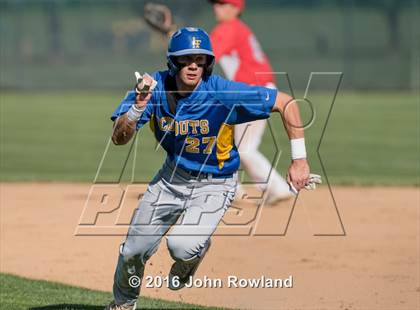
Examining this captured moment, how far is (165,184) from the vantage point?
675cm

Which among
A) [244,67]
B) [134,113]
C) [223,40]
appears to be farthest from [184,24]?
[134,113]

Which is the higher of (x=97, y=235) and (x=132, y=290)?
(x=132, y=290)

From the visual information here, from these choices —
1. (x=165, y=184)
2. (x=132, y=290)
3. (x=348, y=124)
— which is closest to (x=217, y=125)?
(x=165, y=184)

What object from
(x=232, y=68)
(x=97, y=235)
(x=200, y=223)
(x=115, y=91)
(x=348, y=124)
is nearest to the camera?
(x=200, y=223)

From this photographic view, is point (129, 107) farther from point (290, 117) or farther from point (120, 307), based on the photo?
point (120, 307)

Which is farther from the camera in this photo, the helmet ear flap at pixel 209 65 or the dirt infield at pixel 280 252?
the dirt infield at pixel 280 252

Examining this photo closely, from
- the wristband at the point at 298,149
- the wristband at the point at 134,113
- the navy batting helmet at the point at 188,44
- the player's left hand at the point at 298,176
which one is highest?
the navy batting helmet at the point at 188,44

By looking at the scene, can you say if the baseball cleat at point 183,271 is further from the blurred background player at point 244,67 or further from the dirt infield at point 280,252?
the blurred background player at point 244,67

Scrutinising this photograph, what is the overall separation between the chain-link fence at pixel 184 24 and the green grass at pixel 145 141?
108 inches

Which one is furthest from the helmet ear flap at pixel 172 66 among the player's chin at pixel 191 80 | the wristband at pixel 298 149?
the wristband at pixel 298 149

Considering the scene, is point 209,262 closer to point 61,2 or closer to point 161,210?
point 161,210

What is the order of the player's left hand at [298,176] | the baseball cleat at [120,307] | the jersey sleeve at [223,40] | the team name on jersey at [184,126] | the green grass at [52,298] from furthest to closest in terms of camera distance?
the jersey sleeve at [223,40], the green grass at [52,298], the baseball cleat at [120,307], the team name on jersey at [184,126], the player's left hand at [298,176]

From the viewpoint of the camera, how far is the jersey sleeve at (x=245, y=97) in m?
6.51

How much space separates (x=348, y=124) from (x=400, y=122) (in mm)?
1179
